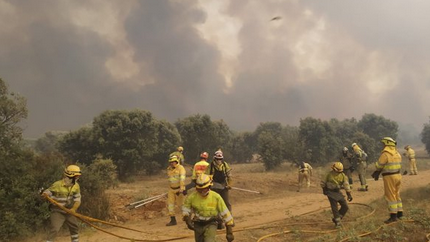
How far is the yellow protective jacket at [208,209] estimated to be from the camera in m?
6.05

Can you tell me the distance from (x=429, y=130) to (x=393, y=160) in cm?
7003

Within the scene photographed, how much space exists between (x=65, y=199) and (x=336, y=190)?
824cm

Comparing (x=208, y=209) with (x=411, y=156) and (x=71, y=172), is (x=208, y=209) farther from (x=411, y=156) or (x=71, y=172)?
(x=411, y=156)

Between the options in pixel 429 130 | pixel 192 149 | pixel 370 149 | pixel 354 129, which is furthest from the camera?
pixel 429 130

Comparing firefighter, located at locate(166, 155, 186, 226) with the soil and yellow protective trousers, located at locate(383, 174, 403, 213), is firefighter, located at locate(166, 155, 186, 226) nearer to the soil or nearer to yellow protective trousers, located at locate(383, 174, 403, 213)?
the soil

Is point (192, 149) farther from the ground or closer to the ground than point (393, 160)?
farther from the ground

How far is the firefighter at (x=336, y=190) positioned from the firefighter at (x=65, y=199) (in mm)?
7721

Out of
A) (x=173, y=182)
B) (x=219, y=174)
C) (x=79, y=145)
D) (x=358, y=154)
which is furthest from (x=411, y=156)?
(x=79, y=145)

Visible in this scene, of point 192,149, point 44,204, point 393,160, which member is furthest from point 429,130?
point 44,204

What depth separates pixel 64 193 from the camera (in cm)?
810

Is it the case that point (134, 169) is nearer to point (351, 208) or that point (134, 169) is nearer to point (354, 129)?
point (351, 208)

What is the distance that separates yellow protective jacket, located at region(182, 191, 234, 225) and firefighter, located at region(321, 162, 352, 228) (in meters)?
5.17

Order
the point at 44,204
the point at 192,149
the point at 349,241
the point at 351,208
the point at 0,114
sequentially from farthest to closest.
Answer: the point at 192,149 → the point at 0,114 → the point at 351,208 → the point at 44,204 → the point at 349,241

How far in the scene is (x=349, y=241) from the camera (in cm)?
766
